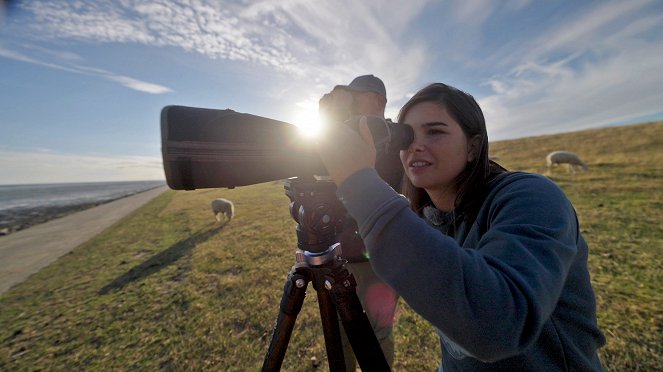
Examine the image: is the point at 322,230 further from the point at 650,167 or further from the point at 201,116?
the point at 650,167

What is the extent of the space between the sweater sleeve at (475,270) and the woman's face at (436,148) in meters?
0.57

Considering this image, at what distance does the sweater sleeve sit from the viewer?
0.71 m

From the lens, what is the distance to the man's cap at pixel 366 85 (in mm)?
2594

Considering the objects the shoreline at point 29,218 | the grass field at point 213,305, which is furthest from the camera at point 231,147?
the shoreline at point 29,218

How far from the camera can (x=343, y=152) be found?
997mm

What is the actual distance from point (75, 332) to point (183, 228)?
23.9 feet

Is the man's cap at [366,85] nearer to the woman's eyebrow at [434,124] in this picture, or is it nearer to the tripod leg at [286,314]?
the woman's eyebrow at [434,124]

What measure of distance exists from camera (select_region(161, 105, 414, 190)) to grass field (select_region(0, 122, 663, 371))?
9.87ft

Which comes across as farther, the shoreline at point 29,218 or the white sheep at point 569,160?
the shoreline at point 29,218

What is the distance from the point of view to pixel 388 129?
129cm

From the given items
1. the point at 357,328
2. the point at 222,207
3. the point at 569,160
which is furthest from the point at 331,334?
the point at 569,160

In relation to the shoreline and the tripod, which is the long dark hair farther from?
the shoreline

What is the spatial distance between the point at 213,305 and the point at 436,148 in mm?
4817

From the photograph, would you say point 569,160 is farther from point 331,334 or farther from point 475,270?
point 475,270
